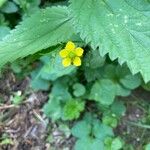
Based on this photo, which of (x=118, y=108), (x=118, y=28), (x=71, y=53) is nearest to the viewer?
(x=118, y=28)

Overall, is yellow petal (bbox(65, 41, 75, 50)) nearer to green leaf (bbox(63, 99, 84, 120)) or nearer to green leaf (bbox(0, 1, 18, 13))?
green leaf (bbox(63, 99, 84, 120))

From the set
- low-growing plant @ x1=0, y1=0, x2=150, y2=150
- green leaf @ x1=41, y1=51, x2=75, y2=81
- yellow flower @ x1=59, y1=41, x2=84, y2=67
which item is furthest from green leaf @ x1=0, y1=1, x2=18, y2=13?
yellow flower @ x1=59, y1=41, x2=84, y2=67

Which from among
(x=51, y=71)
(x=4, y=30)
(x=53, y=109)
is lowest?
(x=53, y=109)

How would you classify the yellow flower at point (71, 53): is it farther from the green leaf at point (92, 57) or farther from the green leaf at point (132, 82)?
the green leaf at point (132, 82)

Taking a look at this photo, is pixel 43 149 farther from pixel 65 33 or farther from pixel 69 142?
pixel 65 33

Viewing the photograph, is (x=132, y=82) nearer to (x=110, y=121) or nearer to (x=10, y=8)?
(x=110, y=121)

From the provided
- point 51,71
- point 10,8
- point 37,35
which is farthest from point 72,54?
point 10,8
